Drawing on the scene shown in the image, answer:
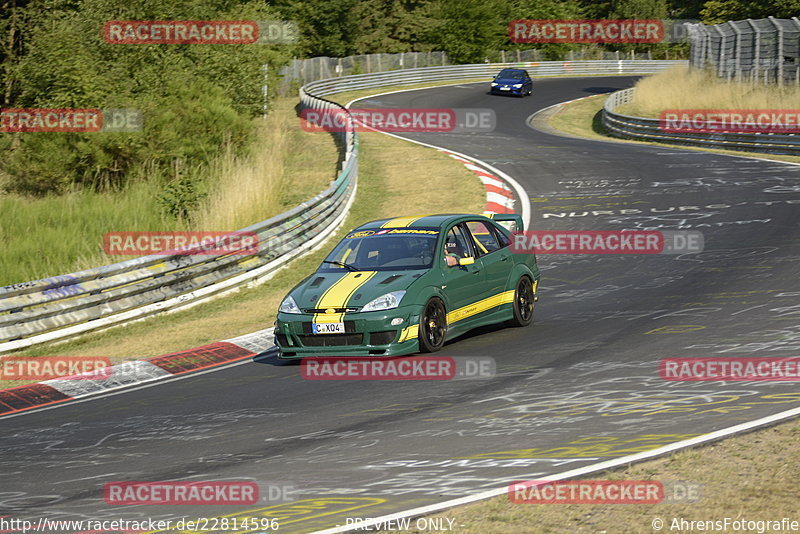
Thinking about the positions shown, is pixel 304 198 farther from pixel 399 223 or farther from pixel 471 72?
pixel 471 72

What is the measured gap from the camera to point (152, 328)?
14539 millimetres

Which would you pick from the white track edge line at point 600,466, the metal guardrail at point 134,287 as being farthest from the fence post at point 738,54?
the white track edge line at point 600,466

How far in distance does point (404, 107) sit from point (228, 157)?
23.5m

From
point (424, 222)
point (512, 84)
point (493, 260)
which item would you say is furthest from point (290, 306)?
point (512, 84)

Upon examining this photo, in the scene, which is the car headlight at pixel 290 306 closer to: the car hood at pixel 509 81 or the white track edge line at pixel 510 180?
the white track edge line at pixel 510 180

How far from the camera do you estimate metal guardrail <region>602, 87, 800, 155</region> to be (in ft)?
96.5

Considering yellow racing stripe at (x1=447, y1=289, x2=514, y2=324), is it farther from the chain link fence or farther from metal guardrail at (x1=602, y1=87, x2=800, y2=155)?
the chain link fence

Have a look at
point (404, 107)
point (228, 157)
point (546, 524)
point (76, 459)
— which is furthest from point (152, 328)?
point (404, 107)

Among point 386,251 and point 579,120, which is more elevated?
point 386,251

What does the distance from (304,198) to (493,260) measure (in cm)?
1198

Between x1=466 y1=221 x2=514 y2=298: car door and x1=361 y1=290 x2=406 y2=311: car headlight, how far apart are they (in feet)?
4.81

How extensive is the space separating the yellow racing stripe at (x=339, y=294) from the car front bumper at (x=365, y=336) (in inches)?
4.4

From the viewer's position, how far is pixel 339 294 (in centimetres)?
1080

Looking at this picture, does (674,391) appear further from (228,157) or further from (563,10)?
(563,10)
